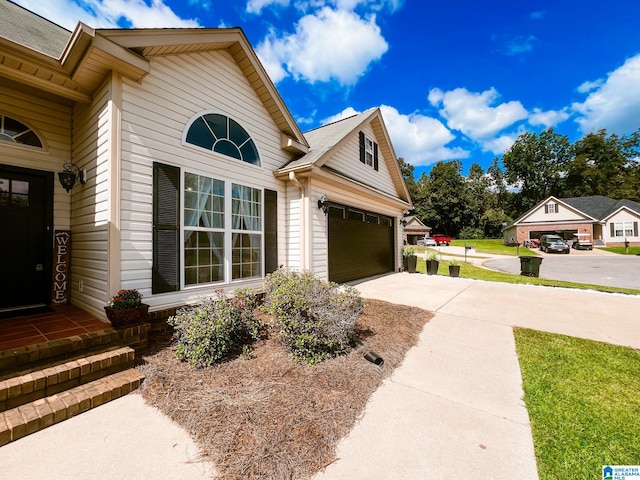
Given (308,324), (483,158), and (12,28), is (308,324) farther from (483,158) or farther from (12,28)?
(483,158)

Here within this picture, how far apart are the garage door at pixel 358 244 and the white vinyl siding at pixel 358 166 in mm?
1263

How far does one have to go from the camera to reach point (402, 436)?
7.31ft

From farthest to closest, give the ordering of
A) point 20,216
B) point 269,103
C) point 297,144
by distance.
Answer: point 297,144
point 269,103
point 20,216

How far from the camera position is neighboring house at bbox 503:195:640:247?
2891cm

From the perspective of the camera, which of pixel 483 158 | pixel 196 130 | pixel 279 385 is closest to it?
pixel 279 385

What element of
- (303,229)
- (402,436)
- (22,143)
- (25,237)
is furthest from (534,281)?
(22,143)

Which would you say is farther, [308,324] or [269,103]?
[269,103]

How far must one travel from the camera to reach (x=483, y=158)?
60.5 m

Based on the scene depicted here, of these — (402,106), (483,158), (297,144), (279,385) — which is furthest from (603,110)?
(279,385)

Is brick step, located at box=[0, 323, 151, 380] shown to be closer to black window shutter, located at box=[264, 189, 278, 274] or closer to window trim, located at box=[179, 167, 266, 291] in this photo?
window trim, located at box=[179, 167, 266, 291]

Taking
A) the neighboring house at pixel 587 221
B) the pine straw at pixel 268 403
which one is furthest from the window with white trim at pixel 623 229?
the pine straw at pixel 268 403

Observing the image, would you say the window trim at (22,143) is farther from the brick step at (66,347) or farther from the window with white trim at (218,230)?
the brick step at (66,347)

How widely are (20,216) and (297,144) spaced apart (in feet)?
18.3

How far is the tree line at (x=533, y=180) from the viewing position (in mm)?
46000
